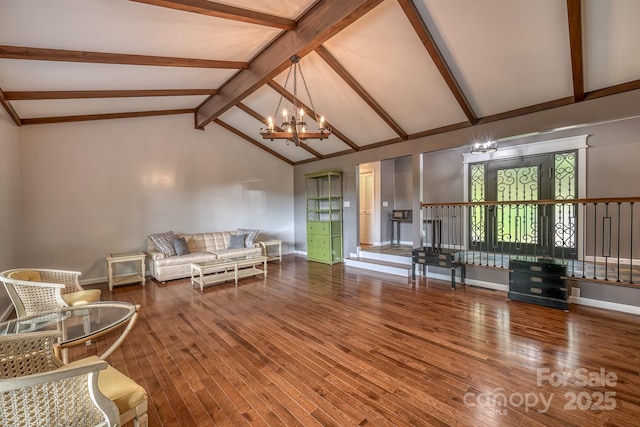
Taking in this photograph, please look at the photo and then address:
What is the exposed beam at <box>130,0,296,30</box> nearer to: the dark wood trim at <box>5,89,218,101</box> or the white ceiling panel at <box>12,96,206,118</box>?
the dark wood trim at <box>5,89,218,101</box>

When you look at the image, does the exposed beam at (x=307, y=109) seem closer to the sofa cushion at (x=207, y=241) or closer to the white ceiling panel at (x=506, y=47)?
the white ceiling panel at (x=506, y=47)

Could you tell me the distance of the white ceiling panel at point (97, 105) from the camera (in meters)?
4.24

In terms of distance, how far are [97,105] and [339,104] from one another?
13.6 ft

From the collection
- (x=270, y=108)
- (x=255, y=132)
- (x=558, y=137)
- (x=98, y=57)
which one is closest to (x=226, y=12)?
(x=98, y=57)

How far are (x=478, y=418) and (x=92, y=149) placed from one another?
269 inches

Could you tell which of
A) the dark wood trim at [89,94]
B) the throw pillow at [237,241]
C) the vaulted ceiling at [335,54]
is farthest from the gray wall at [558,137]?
the dark wood trim at [89,94]

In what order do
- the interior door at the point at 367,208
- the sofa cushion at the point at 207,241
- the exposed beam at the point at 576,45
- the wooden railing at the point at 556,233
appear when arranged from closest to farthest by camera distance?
the exposed beam at the point at 576,45
the wooden railing at the point at 556,233
the sofa cushion at the point at 207,241
the interior door at the point at 367,208

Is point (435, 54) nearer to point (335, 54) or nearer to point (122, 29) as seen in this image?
point (335, 54)

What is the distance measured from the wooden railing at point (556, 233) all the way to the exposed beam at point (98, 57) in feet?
14.4

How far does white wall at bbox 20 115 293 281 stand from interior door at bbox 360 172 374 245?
3039mm

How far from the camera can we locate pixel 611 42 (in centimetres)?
294

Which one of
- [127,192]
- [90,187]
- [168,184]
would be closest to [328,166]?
[168,184]

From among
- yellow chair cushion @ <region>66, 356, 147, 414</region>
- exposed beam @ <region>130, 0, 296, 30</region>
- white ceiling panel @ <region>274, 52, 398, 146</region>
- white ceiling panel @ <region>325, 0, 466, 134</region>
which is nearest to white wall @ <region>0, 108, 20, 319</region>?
exposed beam @ <region>130, 0, 296, 30</region>

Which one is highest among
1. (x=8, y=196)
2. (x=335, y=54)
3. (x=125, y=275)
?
(x=335, y=54)
